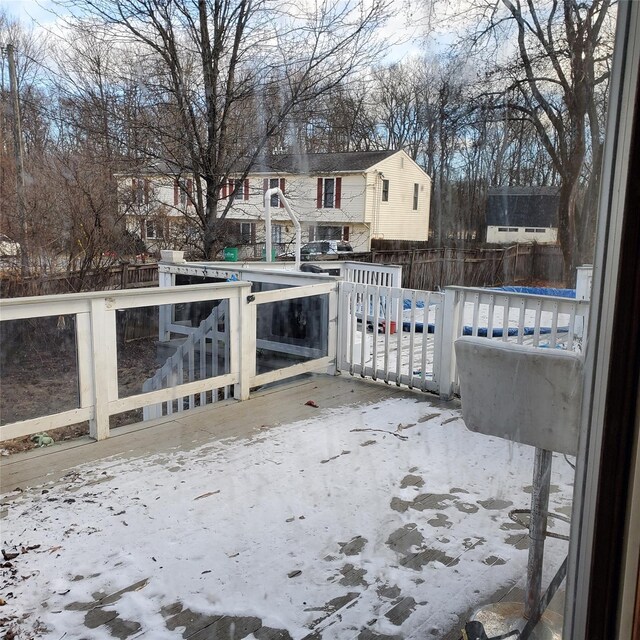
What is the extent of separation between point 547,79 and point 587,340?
0.28m

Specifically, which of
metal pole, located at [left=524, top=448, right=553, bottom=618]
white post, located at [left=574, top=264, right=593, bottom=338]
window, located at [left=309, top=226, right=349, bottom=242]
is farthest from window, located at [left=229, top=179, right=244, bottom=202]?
white post, located at [left=574, top=264, right=593, bottom=338]

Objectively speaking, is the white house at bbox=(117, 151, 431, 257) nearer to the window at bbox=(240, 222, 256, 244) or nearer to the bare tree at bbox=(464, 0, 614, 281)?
the window at bbox=(240, 222, 256, 244)

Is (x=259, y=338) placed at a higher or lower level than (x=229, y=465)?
higher

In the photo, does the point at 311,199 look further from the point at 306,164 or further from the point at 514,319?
the point at 514,319

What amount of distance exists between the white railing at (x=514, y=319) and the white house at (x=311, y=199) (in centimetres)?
28

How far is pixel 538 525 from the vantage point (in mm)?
850

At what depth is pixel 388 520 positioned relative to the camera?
1.39 metres

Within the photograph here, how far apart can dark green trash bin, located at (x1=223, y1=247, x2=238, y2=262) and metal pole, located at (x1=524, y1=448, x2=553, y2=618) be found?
6.18 feet

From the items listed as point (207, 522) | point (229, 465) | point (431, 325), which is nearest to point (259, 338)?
point (431, 325)

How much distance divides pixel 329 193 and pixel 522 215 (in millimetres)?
988

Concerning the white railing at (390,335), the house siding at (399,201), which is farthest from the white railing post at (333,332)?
the house siding at (399,201)

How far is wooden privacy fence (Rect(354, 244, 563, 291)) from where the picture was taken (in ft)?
2.14

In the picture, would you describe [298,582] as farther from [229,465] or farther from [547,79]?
[547,79]

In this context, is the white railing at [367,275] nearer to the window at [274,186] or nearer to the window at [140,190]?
the window at [274,186]
